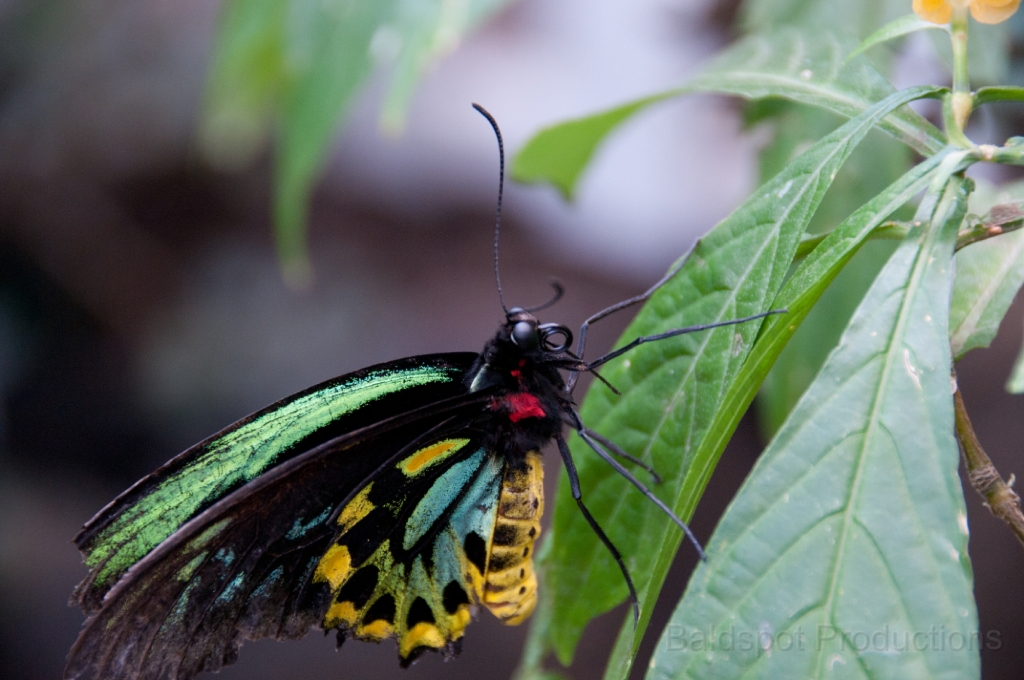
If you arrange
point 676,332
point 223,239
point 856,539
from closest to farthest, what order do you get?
point 856,539
point 676,332
point 223,239

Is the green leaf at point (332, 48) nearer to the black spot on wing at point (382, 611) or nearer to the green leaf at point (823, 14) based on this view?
the green leaf at point (823, 14)

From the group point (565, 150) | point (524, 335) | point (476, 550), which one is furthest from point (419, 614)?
point (565, 150)

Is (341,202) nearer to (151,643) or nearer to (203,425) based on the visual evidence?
(203,425)

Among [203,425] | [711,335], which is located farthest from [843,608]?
[203,425]

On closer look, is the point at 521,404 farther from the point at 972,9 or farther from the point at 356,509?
the point at 972,9

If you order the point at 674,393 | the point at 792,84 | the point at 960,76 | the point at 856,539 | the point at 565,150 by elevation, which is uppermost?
the point at 565,150

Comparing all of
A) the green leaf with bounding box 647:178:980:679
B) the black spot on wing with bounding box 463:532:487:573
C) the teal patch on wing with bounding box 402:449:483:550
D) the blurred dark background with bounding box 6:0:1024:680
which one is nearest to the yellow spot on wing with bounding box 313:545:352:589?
the teal patch on wing with bounding box 402:449:483:550

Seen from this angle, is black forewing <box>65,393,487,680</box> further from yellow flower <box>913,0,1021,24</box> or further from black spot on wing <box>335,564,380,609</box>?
yellow flower <box>913,0,1021,24</box>
